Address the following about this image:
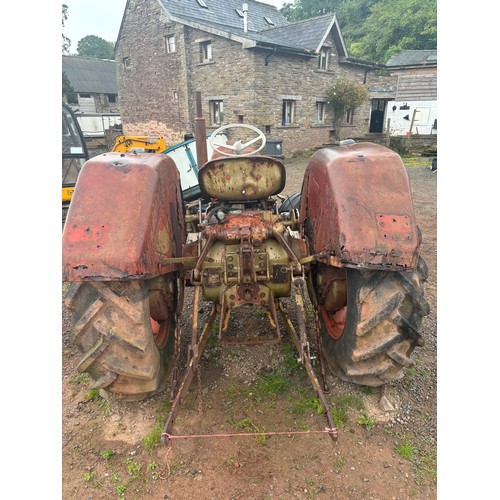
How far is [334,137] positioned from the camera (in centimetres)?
1945

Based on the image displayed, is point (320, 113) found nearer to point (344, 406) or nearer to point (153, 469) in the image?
point (344, 406)

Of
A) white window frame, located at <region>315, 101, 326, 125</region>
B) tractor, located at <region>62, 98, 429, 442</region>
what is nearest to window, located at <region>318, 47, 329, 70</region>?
white window frame, located at <region>315, 101, 326, 125</region>

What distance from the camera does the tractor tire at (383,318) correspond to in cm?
217

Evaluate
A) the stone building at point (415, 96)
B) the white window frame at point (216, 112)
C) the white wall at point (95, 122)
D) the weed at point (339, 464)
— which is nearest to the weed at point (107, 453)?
the weed at point (339, 464)

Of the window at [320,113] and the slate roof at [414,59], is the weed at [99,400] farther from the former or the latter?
the slate roof at [414,59]

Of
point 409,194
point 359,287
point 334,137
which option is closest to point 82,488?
point 359,287

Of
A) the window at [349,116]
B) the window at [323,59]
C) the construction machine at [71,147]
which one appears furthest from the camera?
the window at [349,116]

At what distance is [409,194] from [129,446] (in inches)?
89.7

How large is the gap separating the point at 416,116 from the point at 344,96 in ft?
22.6

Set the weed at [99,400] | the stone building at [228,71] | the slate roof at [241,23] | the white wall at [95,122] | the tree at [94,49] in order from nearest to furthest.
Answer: the weed at [99,400], the stone building at [228,71], the slate roof at [241,23], the white wall at [95,122], the tree at [94,49]

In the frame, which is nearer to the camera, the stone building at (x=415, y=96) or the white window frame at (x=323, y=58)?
the white window frame at (x=323, y=58)

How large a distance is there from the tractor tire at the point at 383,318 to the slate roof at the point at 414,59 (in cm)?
2459

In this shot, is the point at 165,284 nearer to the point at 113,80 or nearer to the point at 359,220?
the point at 359,220

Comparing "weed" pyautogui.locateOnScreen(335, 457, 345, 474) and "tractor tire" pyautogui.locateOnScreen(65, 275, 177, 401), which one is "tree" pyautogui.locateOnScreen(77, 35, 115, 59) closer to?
"tractor tire" pyautogui.locateOnScreen(65, 275, 177, 401)
